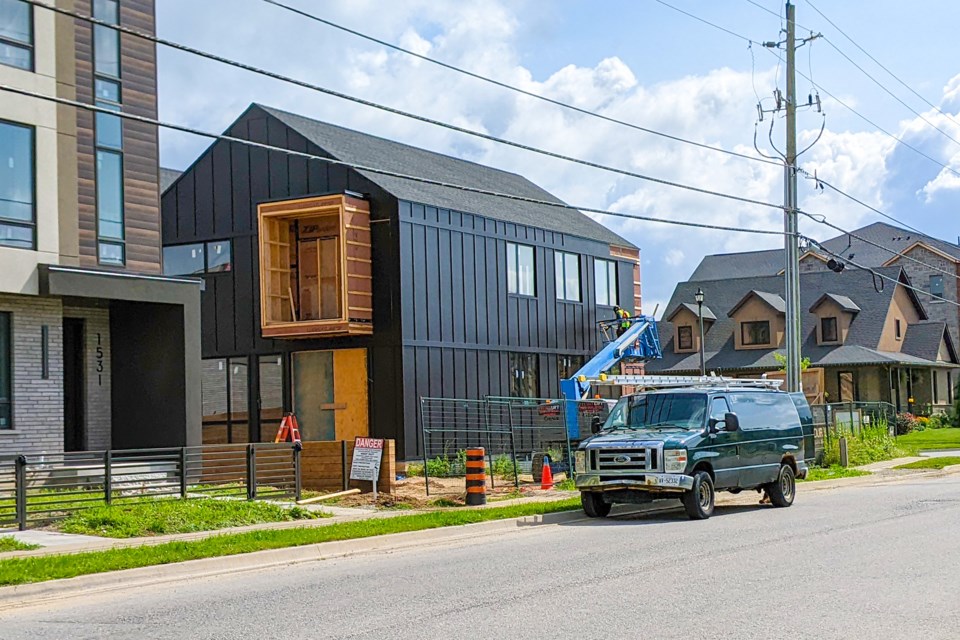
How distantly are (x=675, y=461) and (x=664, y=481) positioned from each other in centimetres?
36

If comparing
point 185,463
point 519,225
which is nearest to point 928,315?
point 519,225

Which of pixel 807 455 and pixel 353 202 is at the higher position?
pixel 353 202

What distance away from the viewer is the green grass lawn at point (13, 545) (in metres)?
14.4

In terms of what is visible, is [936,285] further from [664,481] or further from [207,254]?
[664,481]

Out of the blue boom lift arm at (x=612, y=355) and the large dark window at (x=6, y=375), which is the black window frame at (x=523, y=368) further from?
the large dark window at (x=6, y=375)

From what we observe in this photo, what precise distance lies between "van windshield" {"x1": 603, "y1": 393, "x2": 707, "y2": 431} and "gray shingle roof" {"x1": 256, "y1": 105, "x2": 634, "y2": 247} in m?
10.9

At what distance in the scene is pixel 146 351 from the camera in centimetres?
2330

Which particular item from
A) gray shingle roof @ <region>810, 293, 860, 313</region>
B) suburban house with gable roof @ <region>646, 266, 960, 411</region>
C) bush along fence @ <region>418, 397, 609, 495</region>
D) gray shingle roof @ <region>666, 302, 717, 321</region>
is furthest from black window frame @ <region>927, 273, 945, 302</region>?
bush along fence @ <region>418, 397, 609, 495</region>

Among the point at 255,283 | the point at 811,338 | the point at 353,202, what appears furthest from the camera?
the point at 811,338

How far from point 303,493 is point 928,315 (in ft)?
173

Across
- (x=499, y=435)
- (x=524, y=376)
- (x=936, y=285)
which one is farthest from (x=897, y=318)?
(x=499, y=435)

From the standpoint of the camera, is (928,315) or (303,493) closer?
(303,493)

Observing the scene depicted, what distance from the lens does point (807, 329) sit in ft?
183

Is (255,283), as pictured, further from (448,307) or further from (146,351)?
(146,351)
